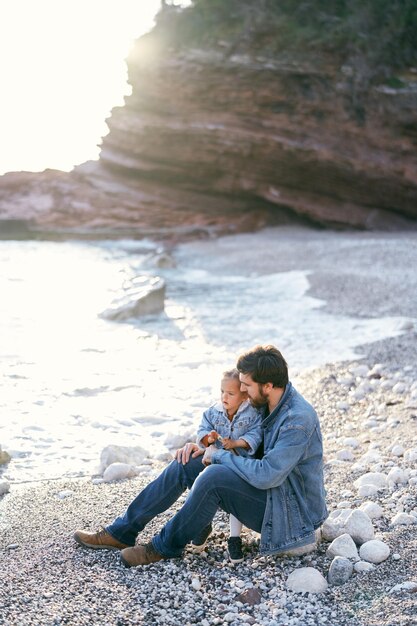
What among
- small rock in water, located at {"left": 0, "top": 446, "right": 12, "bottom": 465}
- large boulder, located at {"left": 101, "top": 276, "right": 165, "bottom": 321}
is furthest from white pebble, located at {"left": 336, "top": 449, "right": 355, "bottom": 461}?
large boulder, located at {"left": 101, "top": 276, "right": 165, "bottom": 321}

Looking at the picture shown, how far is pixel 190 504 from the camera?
3938mm

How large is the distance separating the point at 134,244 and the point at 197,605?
60.1 feet

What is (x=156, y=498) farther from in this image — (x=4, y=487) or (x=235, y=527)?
(x=4, y=487)

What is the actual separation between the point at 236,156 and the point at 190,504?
744 inches

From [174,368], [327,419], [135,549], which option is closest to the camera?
[135,549]

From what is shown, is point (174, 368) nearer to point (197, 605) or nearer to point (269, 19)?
point (197, 605)

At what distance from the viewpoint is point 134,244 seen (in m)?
21.6

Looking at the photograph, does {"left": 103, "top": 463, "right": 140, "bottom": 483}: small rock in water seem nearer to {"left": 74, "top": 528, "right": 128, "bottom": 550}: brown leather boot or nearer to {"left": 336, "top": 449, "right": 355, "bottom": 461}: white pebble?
{"left": 74, "top": 528, "right": 128, "bottom": 550}: brown leather boot

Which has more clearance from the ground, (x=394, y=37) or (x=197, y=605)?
(x=394, y=37)

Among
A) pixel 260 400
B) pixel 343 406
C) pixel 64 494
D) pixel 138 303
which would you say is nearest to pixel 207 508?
pixel 260 400

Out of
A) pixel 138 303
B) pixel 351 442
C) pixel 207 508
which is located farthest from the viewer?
pixel 138 303

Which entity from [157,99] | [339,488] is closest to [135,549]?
[339,488]

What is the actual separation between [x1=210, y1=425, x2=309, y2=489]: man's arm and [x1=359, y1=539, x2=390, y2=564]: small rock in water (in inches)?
20.2

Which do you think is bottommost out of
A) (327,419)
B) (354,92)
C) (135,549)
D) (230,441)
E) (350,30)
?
(327,419)
